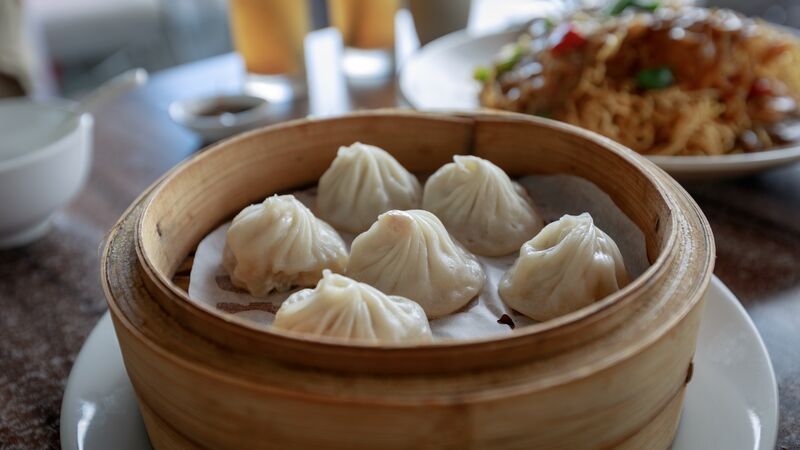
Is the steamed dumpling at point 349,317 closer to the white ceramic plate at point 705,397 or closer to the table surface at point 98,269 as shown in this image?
the white ceramic plate at point 705,397

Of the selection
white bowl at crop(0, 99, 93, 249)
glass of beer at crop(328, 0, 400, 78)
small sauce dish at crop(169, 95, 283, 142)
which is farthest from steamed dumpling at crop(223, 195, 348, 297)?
glass of beer at crop(328, 0, 400, 78)

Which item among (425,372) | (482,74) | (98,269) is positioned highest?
(425,372)

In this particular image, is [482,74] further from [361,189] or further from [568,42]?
[361,189]

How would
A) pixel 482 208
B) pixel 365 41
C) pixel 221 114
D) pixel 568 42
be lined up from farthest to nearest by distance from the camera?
1. pixel 365 41
2. pixel 221 114
3. pixel 568 42
4. pixel 482 208

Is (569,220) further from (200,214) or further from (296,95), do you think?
(296,95)

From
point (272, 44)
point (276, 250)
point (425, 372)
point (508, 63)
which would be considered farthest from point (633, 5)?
point (425, 372)

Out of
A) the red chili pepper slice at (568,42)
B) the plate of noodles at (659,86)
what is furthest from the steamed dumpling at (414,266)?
the red chili pepper slice at (568,42)

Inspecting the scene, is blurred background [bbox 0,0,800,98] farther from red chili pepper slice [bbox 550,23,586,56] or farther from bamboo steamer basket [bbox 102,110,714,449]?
bamboo steamer basket [bbox 102,110,714,449]
